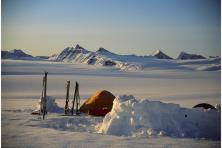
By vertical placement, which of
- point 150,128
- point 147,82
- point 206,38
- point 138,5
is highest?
point 138,5

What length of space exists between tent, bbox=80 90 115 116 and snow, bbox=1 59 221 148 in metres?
0.03

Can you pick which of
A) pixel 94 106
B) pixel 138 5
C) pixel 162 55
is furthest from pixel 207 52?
pixel 94 106

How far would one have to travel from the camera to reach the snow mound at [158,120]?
2.60 m

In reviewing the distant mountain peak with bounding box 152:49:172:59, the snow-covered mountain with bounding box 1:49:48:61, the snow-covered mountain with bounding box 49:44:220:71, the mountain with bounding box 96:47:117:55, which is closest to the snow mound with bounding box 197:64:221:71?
the snow-covered mountain with bounding box 49:44:220:71

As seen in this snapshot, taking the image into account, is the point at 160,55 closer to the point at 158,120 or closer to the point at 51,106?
the point at 158,120

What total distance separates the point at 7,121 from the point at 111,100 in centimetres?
58

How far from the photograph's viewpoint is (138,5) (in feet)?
8.96

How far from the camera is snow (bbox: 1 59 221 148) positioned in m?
2.68

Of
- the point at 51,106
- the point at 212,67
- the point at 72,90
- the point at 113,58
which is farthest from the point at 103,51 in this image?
the point at 212,67

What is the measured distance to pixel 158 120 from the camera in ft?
8.52

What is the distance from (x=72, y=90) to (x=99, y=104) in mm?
172

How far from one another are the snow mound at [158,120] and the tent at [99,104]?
9cm

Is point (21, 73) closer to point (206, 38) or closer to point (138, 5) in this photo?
point (138, 5)

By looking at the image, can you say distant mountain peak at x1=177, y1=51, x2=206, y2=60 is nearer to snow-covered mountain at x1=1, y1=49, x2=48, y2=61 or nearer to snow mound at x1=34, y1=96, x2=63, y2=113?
snow mound at x1=34, y1=96, x2=63, y2=113
